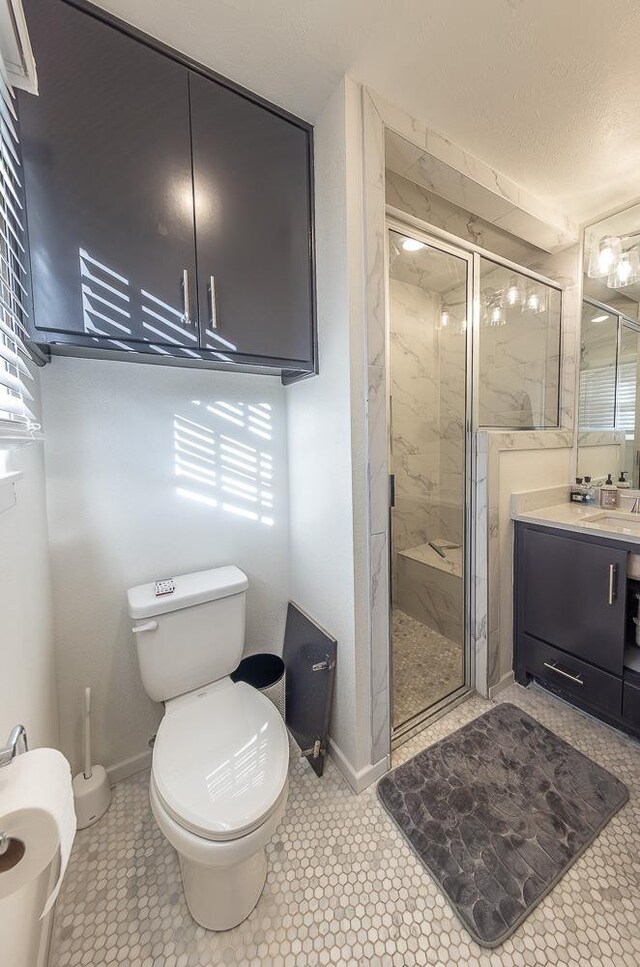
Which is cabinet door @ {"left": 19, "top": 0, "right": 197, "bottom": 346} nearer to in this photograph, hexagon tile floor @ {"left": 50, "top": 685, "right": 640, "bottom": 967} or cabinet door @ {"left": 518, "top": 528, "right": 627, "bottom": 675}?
hexagon tile floor @ {"left": 50, "top": 685, "right": 640, "bottom": 967}

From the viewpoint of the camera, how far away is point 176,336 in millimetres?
1152

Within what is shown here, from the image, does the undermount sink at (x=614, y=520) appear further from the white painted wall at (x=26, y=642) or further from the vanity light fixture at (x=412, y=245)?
the white painted wall at (x=26, y=642)

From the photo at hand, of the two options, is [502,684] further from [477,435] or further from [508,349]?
[508,349]

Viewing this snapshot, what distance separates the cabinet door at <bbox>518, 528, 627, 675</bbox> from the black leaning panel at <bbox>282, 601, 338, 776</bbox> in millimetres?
1121

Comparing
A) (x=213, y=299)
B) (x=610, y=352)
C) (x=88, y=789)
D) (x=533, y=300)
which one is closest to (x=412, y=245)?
(x=533, y=300)

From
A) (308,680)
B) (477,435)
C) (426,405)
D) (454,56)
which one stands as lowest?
(308,680)

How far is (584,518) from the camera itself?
180cm

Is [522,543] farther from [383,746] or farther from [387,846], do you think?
[387,846]

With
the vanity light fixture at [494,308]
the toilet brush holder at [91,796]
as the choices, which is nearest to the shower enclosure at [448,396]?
the vanity light fixture at [494,308]

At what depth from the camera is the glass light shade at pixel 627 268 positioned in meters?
1.85

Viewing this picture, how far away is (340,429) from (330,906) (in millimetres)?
1467

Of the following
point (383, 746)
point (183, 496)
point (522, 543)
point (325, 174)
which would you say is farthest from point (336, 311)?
point (383, 746)

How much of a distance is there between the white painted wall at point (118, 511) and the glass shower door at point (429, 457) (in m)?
0.86

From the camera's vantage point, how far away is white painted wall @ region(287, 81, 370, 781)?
1.22 m
